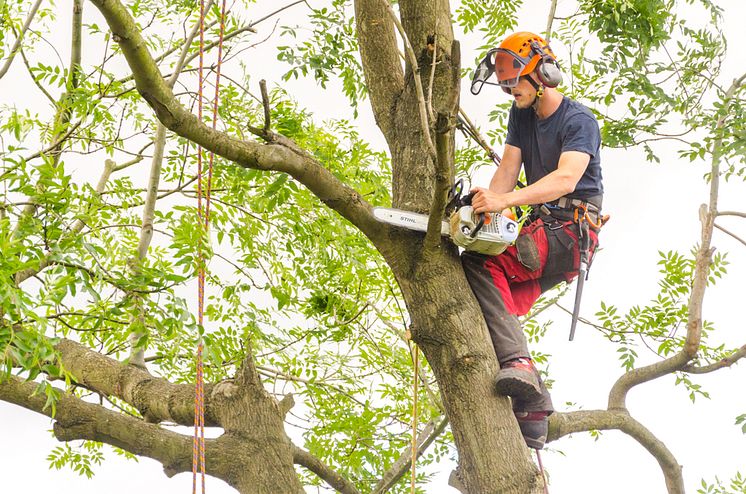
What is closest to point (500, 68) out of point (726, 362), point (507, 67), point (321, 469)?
point (507, 67)

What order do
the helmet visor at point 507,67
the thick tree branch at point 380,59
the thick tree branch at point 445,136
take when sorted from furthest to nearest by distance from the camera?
the thick tree branch at point 380,59
the helmet visor at point 507,67
the thick tree branch at point 445,136

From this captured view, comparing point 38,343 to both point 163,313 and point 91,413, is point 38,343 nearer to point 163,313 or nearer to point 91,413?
point 163,313

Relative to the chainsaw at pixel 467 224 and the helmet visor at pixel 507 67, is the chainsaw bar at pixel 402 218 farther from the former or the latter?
the helmet visor at pixel 507 67

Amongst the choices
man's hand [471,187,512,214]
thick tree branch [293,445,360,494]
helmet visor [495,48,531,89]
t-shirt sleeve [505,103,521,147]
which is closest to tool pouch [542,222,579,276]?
man's hand [471,187,512,214]

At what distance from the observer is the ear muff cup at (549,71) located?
11.2 feet

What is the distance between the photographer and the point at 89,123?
217 inches

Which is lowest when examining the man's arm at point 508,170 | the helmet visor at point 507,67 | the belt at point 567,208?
the belt at point 567,208

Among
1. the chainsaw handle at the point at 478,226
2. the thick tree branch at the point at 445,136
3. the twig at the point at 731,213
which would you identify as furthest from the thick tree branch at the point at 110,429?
the twig at the point at 731,213

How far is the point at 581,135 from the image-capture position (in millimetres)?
3293

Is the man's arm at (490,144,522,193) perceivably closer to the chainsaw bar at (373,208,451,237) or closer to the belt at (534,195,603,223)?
the belt at (534,195,603,223)

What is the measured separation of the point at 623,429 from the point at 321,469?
1.53 meters

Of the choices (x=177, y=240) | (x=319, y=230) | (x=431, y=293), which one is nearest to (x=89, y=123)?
(x=319, y=230)

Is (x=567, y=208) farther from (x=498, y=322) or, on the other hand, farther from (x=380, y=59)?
(x=380, y=59)

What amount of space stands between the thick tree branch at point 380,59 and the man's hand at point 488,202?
0.78m
